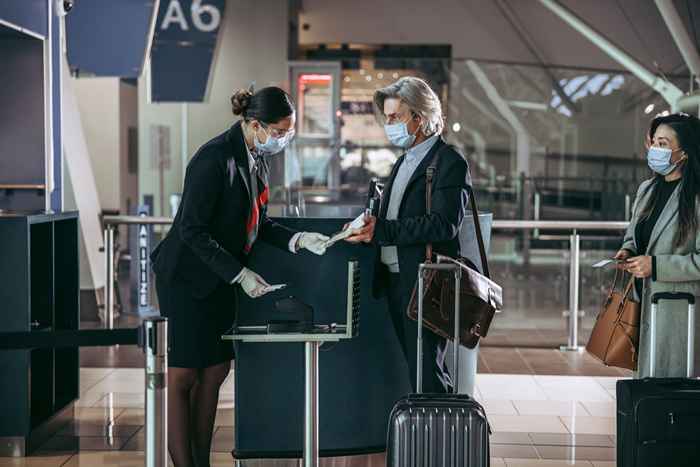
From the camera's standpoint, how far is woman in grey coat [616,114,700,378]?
4020 mm

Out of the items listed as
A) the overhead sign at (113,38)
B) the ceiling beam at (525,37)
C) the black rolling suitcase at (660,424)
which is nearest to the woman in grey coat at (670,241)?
the black rolling suitcase at (660,424)

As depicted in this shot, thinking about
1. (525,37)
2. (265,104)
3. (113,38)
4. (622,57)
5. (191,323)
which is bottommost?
(191,323)

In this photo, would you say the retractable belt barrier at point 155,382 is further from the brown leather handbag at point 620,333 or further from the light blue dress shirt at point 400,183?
the brown leather handbag at point 620,333

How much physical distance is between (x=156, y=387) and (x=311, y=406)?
2.07 ft

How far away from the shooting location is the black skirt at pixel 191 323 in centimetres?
392

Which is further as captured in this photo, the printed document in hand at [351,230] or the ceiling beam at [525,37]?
the ceiling beam at [525,37]

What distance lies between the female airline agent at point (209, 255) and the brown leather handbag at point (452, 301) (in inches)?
17.1

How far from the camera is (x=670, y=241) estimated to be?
161 inches

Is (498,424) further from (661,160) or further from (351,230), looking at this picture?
(351,230)

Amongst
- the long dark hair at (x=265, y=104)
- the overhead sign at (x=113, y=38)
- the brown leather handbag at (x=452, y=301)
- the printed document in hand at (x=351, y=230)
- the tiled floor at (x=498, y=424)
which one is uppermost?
the overhead sign at (x=113, y=38)

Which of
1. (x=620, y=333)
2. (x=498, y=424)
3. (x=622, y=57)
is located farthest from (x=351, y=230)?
(x=622, y=57)

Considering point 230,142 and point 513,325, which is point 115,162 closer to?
point 513,325

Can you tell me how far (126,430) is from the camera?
5.46 metres

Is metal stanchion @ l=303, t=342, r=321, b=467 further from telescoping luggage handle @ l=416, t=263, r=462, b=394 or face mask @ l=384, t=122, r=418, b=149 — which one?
face mask @ l=384, t=122, r=418, b=149
